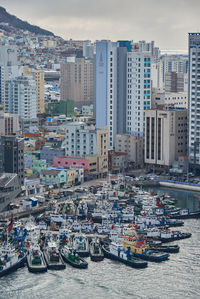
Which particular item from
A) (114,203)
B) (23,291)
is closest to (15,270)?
(23,291)

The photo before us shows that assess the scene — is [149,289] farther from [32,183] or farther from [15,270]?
[32,183]

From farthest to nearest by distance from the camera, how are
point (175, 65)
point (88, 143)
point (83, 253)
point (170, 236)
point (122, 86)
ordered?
point (175, 65)
point (122, 86)
point (88, 143)
point (170, 236)
point (83, 253)

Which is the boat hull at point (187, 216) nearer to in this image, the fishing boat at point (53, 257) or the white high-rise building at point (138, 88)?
the fishing boat at point (53, 257)

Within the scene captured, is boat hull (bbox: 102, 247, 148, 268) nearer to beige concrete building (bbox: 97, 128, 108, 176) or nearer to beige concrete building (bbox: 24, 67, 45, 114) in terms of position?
beige concrete building (bbox: 97, 128, 108, 176)

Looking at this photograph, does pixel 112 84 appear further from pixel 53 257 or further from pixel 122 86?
pixel 53 257

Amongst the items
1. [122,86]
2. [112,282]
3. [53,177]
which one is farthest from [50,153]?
[112,282]

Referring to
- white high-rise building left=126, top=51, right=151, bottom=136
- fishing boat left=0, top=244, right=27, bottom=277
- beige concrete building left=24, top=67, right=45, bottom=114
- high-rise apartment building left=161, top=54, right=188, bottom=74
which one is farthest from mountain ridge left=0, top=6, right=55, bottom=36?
fishing boat left=0, top=244, right=27, bottom=277

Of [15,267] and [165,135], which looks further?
[165,135]
